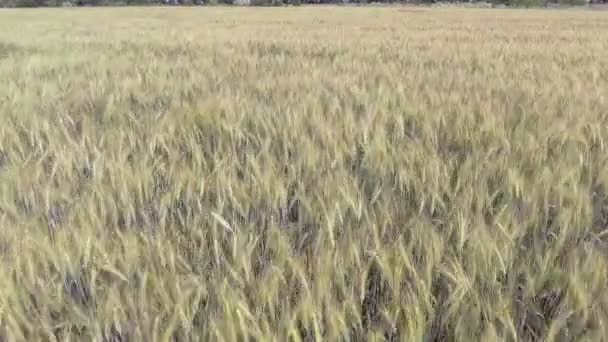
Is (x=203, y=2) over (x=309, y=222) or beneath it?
over

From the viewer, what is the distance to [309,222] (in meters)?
0.88

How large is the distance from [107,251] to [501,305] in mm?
571

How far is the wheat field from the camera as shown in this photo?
58 centimetres

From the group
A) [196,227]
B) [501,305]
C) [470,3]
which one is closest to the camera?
[501,305]

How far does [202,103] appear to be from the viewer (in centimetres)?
165

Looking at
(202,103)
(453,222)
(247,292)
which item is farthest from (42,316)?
(202,103)

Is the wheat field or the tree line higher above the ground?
the tree line

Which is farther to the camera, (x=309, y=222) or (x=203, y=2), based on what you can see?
(x=203, y=2)

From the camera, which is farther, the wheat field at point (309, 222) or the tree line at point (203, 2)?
the tree line at point (203, 2)

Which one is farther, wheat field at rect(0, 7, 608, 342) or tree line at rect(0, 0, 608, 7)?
tree line at rect(0, 0, 608, 7)

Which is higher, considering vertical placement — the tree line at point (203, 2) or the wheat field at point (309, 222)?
the tree line at point (203, 2)

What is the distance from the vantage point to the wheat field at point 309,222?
0.58 m

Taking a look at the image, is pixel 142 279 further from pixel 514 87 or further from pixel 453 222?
pixel 514 87

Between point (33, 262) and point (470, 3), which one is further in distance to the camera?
point (470, 3)
